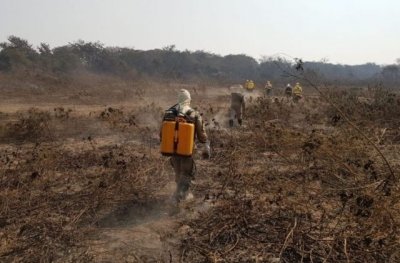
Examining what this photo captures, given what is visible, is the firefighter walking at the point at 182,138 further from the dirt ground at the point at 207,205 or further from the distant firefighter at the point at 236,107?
the distant firefighter at the point at 236,107

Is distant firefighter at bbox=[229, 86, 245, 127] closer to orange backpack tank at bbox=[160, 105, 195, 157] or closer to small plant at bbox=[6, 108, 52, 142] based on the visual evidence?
small plant at bbox=[6, 108, 52, 142]

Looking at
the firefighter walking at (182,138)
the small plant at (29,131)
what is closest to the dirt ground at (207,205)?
the firefighter walking at (182,138)

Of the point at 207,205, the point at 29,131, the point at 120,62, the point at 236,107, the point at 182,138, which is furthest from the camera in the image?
the point at 120,62

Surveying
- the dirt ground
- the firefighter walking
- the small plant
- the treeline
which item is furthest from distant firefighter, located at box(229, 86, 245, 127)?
the treeline

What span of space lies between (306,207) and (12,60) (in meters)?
32.4

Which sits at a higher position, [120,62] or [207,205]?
[120,62]

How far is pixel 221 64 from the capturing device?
7138cm

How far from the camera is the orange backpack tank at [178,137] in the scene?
5.46 metres

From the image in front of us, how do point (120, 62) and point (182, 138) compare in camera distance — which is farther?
point (120, 62)

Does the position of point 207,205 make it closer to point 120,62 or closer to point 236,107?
point 236,107

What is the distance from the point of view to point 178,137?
5488mm

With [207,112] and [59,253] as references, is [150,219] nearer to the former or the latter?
[59,253]

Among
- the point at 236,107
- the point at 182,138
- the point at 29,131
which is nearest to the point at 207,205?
the point at 182,138

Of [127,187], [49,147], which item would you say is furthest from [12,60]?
[127,187]
